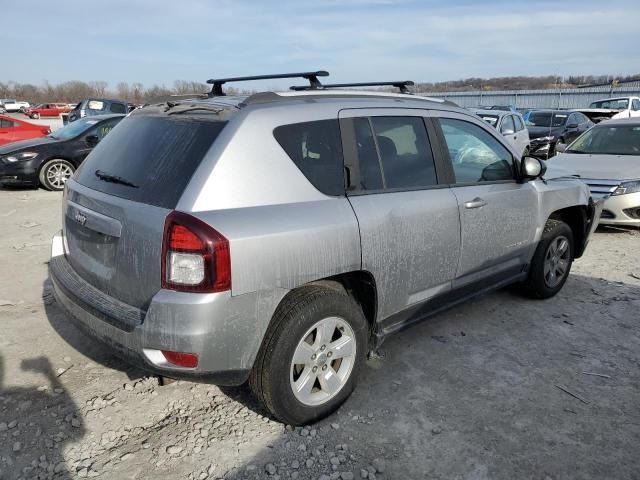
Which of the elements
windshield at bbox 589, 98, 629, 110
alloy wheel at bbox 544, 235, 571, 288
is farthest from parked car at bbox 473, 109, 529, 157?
windshield at bbox 589, 98, 629, 110

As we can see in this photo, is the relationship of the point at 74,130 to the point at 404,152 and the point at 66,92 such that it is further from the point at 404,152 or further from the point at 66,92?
the point at 66,92

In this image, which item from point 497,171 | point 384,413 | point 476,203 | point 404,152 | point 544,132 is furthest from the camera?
point 544,132

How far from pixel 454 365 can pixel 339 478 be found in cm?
141

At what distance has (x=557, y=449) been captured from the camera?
2680 millimetres

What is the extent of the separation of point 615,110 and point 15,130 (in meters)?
20.3

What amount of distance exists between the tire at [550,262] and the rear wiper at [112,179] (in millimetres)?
3448

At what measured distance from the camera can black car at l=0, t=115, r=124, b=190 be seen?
9633 millimetres

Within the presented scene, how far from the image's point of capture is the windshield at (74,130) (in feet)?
34.0

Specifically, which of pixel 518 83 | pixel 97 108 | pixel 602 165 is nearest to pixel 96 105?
pixel 97 108

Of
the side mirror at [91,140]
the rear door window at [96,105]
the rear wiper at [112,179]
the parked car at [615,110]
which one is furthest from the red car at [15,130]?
the parked car at [615,110]

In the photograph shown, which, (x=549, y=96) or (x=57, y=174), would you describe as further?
(x=549, y=96)

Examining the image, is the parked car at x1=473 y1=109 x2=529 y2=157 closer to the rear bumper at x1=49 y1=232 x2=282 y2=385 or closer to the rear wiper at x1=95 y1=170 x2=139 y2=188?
the rear wiper at x1=95 y1=170 x2=139 y2=188

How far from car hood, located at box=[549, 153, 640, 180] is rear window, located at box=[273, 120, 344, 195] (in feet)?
15.8

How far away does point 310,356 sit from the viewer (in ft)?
8.99
